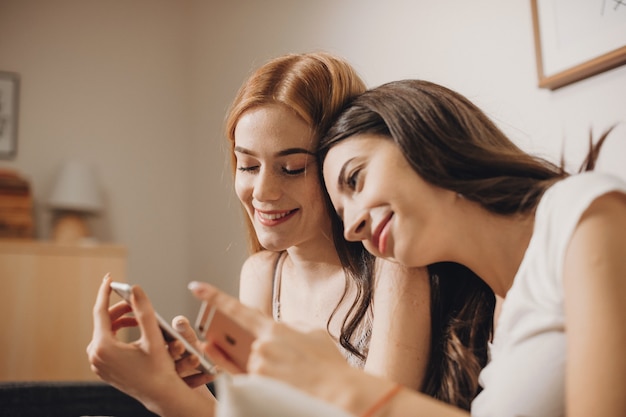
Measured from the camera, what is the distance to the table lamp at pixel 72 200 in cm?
309

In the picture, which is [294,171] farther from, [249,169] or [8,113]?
[8,113]

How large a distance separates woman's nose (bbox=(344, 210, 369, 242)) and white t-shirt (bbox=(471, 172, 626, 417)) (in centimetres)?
26

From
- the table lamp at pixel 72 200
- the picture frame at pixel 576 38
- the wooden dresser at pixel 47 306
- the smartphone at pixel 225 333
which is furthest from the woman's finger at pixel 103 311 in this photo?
the table lamp at pixel 72 200

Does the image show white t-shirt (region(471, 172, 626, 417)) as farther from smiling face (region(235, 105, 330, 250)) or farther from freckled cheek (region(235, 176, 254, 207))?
freckled cheek (region(235, 176, 254, 207))

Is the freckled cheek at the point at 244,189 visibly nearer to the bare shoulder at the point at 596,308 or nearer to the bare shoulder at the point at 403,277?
the bare shoulder at the point at 403,277

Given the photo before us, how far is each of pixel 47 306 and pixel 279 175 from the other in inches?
79.8

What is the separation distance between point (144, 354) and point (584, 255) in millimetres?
652

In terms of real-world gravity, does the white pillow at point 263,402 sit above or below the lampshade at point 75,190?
below

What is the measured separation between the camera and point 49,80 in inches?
133

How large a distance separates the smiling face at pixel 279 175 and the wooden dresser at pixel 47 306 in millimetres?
1846

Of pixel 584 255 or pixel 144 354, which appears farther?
pixel 144 354

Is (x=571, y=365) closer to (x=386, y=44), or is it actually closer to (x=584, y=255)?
(x=584, y=255)

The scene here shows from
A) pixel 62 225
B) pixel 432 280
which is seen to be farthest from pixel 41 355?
pixel 432 280

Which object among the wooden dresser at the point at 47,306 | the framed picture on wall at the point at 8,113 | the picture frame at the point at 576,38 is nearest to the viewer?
the picture frame at the point at 576,38
